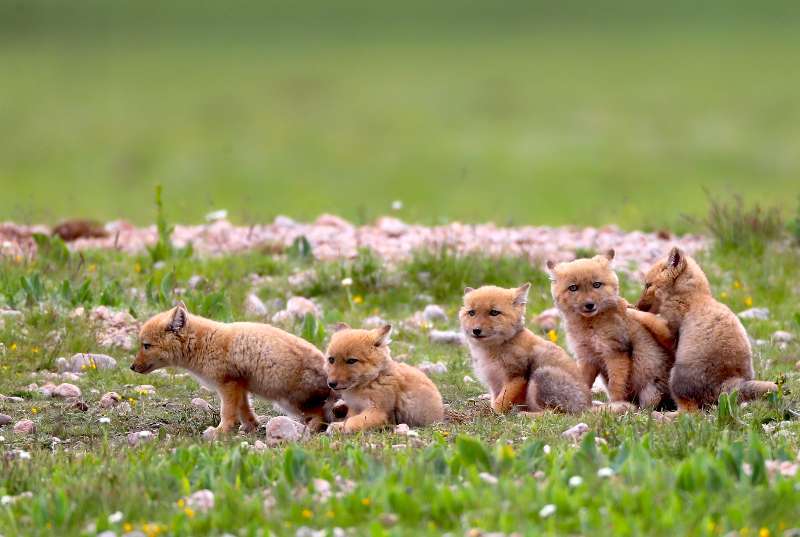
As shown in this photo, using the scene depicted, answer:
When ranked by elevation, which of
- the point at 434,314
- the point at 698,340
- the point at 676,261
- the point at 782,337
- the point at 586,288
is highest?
the point at 676,261

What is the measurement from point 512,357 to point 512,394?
0.87 feet

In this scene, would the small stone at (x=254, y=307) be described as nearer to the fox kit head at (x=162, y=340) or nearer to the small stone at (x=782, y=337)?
the fox kit head at (x=162, y=340)

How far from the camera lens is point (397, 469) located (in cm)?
684

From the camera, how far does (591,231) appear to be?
1622cm

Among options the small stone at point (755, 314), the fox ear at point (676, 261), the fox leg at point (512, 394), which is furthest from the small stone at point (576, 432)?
the small stone at point (755, 314)

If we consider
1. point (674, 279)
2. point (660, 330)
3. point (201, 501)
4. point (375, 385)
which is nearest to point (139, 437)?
point (375, 385)

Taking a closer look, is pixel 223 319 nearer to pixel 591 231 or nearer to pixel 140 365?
pixel 140 365

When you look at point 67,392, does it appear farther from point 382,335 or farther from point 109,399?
point 382,335

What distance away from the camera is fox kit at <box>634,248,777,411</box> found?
29.4 feet

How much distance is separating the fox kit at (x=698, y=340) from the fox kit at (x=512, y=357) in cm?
68

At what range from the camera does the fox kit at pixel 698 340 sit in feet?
29.4

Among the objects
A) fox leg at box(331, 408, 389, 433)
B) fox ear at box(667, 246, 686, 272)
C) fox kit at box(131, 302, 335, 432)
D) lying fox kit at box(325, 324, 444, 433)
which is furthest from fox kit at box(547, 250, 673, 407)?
fox kit at box(131, 302, 335, 432)

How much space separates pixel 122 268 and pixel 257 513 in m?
8.06


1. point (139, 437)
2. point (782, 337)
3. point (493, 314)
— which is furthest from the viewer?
point (782, 337)
